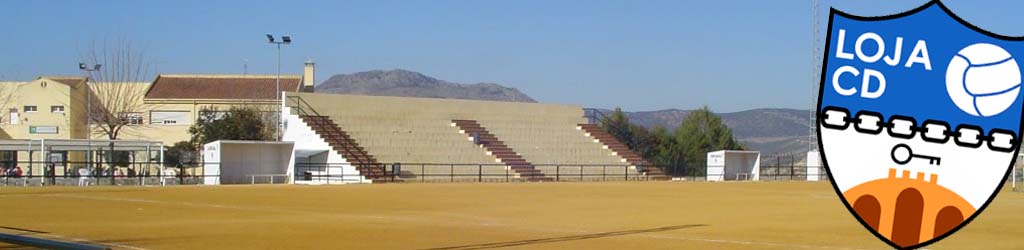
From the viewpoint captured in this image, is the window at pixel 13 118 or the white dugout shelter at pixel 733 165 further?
the window at pixel 13 118

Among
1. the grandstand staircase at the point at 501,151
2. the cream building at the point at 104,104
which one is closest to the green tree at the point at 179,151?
the cream building at the point at 104,104

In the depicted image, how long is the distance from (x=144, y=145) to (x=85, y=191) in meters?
10.6

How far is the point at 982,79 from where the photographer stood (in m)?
3.79

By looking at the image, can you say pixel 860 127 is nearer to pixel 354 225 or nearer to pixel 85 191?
pixel 354 225

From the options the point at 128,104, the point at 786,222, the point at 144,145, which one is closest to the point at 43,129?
the point at 128,104

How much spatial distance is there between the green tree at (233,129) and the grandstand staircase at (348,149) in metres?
8.25

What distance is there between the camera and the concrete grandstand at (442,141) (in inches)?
2142

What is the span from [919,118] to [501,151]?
58665mm

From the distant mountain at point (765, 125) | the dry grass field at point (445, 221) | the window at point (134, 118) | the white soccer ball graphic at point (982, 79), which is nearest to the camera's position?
the white soccer ball graphic at point (982, 79)

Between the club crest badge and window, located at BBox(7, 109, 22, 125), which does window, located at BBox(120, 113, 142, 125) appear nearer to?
window, located at BBox(7, 109, 22, 125)

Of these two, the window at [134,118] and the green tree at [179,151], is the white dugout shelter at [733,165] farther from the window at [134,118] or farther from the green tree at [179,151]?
the window at [134,118]

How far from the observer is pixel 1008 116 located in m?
3.76

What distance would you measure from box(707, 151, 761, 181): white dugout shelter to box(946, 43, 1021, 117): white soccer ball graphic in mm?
58373

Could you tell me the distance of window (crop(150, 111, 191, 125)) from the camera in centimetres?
7969
